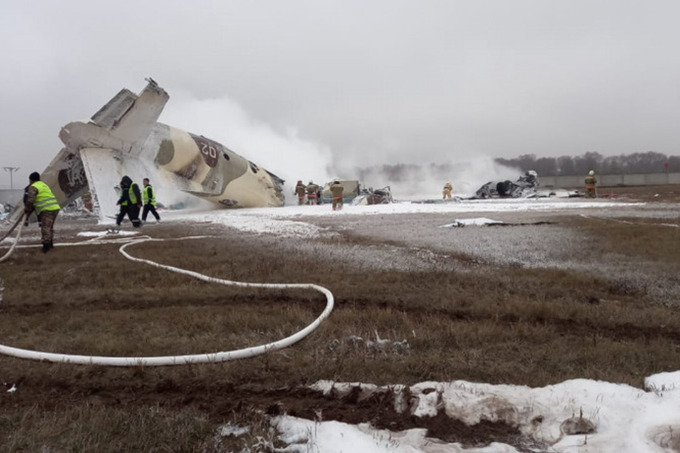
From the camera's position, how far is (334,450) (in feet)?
6.06

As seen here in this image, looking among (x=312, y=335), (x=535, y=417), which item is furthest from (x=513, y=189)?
(x=535, y=417)

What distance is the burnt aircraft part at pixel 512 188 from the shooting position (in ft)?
114

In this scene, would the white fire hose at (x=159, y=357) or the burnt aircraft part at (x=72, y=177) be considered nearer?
the white fire hose at (x=159, y=357)

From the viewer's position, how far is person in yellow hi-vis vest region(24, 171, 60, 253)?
784 centimetres

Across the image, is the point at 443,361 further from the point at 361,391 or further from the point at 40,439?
the point at 40,439

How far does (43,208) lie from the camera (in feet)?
26.1

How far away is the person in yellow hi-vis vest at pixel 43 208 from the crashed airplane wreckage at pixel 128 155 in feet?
27.1

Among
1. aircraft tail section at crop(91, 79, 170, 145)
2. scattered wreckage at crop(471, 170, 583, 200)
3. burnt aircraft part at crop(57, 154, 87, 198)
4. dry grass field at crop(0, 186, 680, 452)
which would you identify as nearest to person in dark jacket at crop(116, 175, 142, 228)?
aircraft tail section at crop(91, 79, 170, 145)

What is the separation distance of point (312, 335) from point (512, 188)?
114 ft

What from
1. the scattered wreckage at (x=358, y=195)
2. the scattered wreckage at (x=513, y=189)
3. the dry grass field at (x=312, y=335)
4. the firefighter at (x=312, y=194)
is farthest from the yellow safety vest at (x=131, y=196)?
the scattered wreckage at (x=513, y=189)

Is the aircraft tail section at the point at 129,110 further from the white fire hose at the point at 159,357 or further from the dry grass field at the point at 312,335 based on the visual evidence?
the white fire hose at the point at 159,357

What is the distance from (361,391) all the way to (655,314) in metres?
2.62

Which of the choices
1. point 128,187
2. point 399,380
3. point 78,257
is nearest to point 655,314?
point 399,380

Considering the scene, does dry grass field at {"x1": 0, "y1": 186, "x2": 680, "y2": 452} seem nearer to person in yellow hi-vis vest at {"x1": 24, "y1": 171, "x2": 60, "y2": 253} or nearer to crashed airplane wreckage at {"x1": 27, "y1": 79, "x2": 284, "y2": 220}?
person in yellow hi-vis vest at {"x1": 24, "y1": 171, "x2": 60, "y2": 253}
